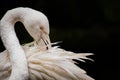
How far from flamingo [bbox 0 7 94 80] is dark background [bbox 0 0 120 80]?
345 cm

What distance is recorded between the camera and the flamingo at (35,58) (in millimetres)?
3783

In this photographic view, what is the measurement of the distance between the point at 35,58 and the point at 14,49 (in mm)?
154

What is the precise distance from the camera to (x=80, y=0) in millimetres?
8164

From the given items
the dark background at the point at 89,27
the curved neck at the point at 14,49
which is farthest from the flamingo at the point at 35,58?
the dark background at the point at 89,27

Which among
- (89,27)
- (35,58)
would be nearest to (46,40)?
(35,58)

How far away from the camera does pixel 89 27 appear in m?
8.25

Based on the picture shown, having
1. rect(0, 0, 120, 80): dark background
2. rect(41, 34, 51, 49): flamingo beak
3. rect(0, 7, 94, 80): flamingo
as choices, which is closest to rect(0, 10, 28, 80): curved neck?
rect(0, 7, 94, 80): flamingo

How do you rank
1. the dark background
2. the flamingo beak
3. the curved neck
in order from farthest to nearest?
the dark background < the flamingo beak < the curved neck

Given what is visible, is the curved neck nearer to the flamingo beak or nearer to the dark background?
the flamingo beak

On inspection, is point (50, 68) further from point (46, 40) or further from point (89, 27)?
point (89, 27)

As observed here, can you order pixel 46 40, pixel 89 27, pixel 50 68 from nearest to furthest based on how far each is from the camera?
1. pixel 50 68
2. pixel 46 40
3. pixel 89 27

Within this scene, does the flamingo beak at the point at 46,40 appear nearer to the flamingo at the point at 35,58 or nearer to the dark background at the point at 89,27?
the flamingo at the point at 35,58

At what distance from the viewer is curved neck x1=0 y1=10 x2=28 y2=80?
3.73 m

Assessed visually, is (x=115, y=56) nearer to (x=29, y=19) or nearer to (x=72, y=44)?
(x=72, y=44)
